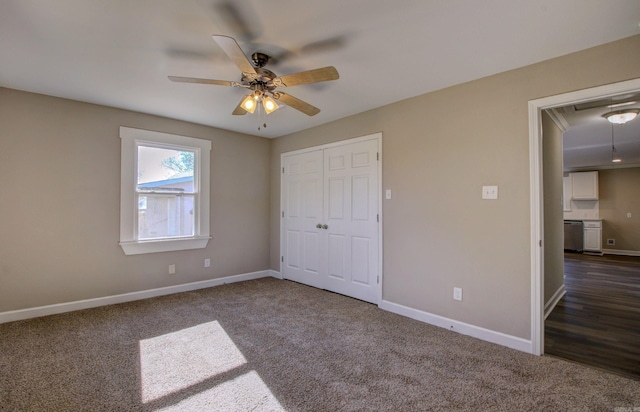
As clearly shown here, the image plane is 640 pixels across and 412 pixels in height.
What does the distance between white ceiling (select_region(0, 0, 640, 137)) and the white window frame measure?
0.78 m

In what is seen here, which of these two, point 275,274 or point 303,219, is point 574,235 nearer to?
point 303,219

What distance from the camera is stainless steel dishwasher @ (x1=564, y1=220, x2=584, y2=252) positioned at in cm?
763

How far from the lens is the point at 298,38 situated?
82.1 inches

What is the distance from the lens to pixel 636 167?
24.3 feet

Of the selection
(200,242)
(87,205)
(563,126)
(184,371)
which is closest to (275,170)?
(200,242)

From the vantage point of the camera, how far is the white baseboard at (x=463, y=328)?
245 cm

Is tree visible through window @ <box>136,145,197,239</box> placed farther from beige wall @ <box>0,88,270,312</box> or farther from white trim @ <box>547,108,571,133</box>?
white trim @ <box>547,108,571,133</box>

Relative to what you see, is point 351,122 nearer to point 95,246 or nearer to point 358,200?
point 358,200

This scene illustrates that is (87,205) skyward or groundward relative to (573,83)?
groundward

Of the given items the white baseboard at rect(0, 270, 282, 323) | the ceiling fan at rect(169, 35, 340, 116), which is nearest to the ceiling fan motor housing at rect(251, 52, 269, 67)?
the ceiling fan at rect(169, 35, 340, 116)

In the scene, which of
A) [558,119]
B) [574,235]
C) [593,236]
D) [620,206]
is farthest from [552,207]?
[620,206]

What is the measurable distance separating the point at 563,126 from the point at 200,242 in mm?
5364

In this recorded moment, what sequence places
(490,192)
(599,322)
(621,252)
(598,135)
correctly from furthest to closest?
(621,252) < (598,135) < (599,322) < (490,192)

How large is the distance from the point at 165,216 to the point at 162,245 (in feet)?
1.30
